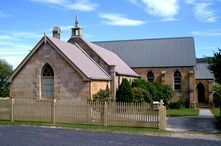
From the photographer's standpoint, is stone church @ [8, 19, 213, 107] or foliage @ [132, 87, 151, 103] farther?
foliage @ [132, 87, 151, 103]

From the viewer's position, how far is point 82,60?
31.9 m

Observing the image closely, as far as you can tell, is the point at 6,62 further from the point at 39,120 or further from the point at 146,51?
the point at 39,120

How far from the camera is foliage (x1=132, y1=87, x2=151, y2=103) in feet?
116

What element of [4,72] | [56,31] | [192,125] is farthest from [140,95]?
[4,72]

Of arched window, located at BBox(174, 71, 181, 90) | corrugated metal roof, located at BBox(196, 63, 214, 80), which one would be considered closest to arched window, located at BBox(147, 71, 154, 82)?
arched window, located at BBox(174, 71, 181, 90)

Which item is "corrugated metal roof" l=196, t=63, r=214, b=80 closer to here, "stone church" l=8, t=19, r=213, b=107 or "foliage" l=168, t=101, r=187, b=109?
"stone church" l=8, t=19, r=213, b=107

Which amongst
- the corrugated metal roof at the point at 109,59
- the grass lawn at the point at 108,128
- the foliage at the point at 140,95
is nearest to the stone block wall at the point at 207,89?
the corrugated metal roof at the point at 109,59

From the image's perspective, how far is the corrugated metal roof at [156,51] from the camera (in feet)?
157

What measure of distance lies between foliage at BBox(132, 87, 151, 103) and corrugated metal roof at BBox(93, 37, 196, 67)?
1195cm

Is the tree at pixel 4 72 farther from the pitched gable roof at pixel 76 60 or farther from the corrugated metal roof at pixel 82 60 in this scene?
the pitched gable roof at pixel 76 60

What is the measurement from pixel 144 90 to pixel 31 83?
12.5m

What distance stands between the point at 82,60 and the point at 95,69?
148 centimetres

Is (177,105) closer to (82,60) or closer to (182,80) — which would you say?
(182,80)

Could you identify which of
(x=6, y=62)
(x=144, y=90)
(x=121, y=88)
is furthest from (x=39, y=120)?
(x=6, y=62)
